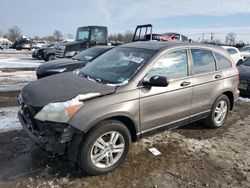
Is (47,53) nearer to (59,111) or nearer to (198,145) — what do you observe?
(198,145)

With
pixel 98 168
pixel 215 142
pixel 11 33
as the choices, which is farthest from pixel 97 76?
pixel 11 33

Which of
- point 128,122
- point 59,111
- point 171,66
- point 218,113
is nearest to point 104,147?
point 128,122

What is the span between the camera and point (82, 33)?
52.7ft

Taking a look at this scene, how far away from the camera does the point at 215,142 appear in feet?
17.4

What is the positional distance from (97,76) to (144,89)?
847 millimetres

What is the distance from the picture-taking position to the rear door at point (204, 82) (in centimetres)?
516

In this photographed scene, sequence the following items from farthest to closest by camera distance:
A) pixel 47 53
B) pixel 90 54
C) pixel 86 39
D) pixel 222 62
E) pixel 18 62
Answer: pixel 47 53, pixel 18 62, pixel 86 39, pixel 90 54, pixel 222 62

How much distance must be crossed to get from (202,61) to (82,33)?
11.7 meters

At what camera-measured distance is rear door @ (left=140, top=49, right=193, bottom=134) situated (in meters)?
4.36

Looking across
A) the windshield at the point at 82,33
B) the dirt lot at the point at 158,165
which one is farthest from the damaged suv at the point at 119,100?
the windshield at the point at 82,33

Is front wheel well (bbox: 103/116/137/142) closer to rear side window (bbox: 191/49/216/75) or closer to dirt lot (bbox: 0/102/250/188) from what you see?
dirt lot (bbox: 0/102/250/188)

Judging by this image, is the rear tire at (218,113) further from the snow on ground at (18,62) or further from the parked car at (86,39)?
the snow on ground at (18,62)

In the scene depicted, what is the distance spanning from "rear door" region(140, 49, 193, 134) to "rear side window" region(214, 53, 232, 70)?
103cm

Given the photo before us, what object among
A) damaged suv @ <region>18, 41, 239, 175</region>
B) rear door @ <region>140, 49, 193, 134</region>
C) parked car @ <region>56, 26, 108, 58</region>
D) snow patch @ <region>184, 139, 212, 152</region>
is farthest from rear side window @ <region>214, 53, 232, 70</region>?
parked car @ <region>56, 26, 108, 58</region>
